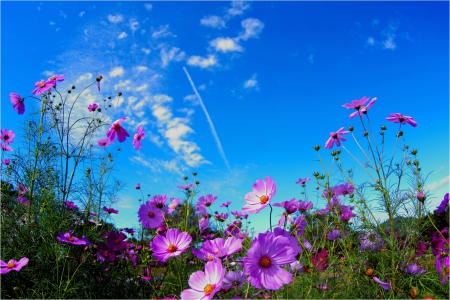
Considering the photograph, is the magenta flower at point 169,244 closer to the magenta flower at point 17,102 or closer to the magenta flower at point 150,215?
the magenta flower at point 150,215

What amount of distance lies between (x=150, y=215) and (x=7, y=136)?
2117 mm

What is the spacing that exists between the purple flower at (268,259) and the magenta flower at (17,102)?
2.34m

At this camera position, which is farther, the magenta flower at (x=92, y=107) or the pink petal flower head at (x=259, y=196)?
the magenta flower at (x=92, y=107)

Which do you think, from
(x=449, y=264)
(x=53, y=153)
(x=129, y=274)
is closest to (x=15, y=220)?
(x=53, y=153)

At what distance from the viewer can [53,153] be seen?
259cm

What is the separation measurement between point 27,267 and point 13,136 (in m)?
1.37

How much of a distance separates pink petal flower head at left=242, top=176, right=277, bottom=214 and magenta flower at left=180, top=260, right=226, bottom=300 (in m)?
0.16

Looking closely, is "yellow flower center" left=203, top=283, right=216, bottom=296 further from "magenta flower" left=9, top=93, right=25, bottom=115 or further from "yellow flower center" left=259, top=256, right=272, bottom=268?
"magenta flower" left=9, top=93, right=25, bottom=115

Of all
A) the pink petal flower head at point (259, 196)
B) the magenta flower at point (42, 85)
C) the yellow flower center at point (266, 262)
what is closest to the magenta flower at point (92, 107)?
the magenta flower at point (42, 85)

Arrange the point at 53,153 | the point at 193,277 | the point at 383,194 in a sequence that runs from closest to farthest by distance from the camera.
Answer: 1. the point at 193,277
2. the point at 383,194
3. the point at 53,153

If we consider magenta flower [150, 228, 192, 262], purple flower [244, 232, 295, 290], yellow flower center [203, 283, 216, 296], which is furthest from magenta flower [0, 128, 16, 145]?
purple flower [244, 232, 295, 290]

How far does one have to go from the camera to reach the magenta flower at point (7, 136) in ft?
9.49

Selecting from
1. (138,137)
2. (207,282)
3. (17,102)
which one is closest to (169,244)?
(207,282)

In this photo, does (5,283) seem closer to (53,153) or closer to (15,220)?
(15,220)
